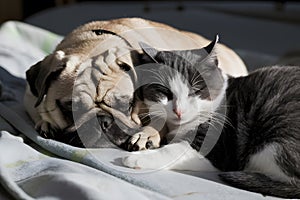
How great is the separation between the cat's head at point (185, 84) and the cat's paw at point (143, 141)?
6cm

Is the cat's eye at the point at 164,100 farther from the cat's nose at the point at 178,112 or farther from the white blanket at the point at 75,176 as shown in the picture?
the white blanket at the point at 75,176

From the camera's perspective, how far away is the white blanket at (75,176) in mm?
1001

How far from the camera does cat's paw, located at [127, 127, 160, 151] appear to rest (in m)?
1.22

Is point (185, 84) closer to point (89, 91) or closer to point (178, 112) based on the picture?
point (178, 112)

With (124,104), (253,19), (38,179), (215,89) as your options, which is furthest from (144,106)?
(253,19)

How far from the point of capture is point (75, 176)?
102cm

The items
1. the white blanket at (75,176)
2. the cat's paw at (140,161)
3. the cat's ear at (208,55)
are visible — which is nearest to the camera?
the white blanket at (75,176)

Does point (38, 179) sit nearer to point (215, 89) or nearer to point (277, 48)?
point (215, 89)

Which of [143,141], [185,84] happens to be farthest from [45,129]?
[185,84]

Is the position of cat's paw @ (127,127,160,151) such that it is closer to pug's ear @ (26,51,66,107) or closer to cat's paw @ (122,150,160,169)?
cat's paw @ (122,150,160,169)

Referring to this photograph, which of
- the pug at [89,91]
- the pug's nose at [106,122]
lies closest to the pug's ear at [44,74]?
the pug at [89,91]

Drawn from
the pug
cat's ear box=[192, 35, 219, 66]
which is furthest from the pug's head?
cat's ear box=[192, 35, 219, 66]

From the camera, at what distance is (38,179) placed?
1.05 meters

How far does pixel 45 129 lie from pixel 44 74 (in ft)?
0.42
